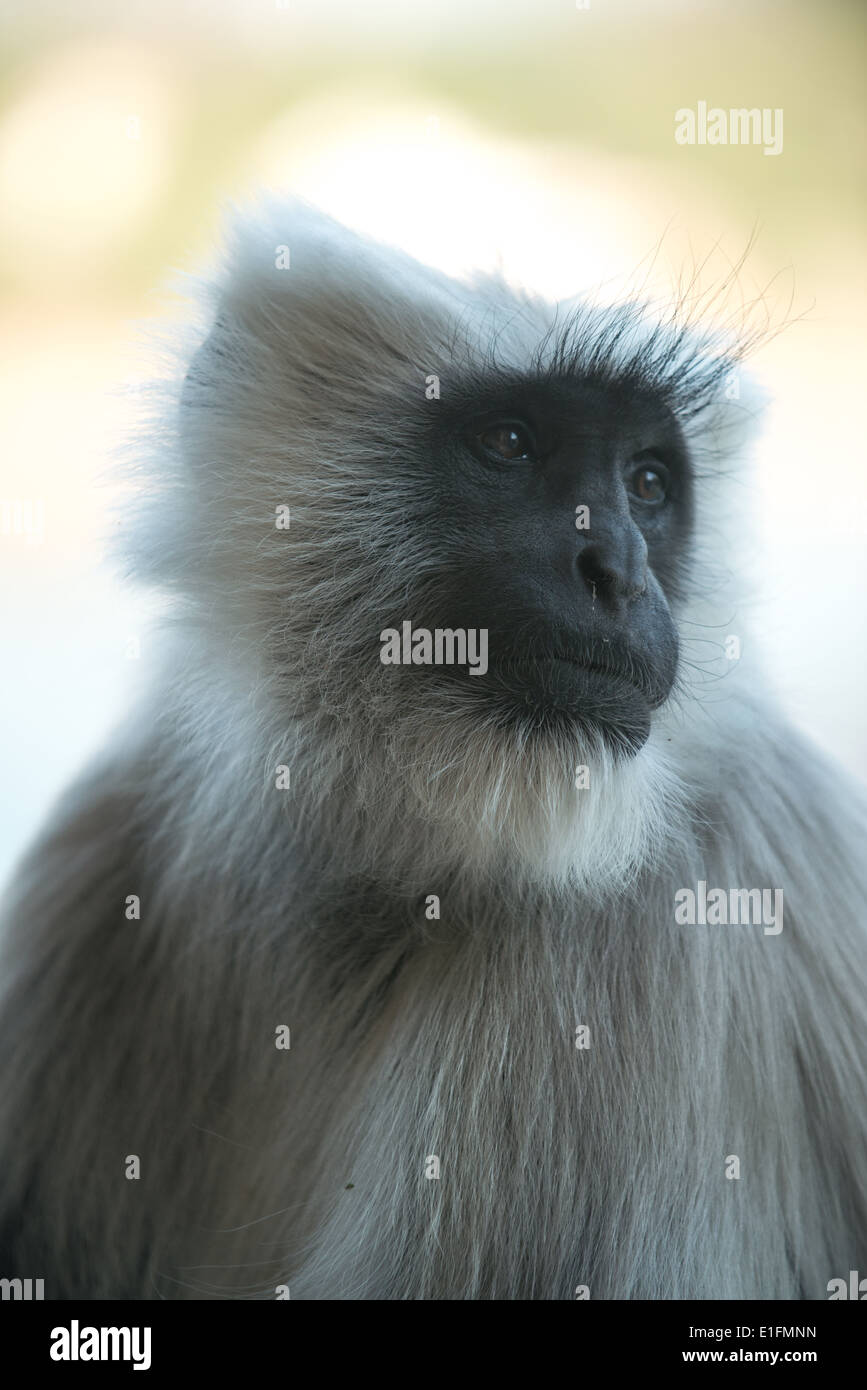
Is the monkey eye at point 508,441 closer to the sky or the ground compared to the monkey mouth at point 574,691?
closer to the sky

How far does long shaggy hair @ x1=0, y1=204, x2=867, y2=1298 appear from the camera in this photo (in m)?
1.74

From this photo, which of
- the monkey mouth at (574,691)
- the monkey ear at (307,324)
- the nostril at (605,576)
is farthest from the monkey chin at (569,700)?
the monkey ear at (307,324)

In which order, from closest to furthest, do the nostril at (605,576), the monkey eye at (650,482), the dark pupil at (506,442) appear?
the nostril at (605,576) → the dark pupil at (506,442) → the monkey eye at (650,482)

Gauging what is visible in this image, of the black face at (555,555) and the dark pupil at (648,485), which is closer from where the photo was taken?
the black face at (555,555)

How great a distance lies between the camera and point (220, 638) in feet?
6.20

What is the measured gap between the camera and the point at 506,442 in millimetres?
1872

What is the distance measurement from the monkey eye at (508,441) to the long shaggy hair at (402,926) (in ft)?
0.25

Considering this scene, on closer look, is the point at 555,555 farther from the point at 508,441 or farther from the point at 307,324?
the point at 307,324

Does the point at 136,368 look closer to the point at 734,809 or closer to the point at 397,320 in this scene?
the point at 397,320

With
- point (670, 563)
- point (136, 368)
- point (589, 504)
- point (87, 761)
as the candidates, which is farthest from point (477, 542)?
point (87, 761)

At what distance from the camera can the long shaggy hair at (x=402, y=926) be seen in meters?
1.74

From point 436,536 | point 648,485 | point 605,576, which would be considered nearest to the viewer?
point 605,576

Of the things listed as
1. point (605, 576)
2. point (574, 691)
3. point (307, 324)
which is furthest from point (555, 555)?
point (307, 324)

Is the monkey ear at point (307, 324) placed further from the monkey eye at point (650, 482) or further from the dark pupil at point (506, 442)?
the monkey eye at point (650, 482)
